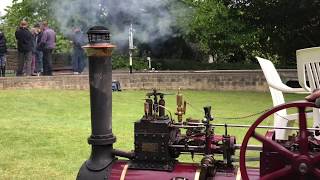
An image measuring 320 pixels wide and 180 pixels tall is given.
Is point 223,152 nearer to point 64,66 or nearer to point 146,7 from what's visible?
point 146,7

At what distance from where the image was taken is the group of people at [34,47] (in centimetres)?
1370

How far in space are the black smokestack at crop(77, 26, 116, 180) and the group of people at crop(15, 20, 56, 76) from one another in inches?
422

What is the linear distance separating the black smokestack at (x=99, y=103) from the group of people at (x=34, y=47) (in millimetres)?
10719

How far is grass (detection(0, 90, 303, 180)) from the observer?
5819 millimetres

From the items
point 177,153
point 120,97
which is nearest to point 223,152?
point 177,153

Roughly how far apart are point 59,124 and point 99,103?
17.0ft

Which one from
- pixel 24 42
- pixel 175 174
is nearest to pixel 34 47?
pixel 24 42

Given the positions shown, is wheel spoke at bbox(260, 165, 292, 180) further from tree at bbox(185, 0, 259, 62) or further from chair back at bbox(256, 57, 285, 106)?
tree at bbox(185, 0, 259, 62)

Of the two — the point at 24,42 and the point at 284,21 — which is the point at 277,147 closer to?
the point at 24,42

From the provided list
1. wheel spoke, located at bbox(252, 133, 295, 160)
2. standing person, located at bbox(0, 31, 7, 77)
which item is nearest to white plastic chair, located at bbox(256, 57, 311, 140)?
wheel spoke, located at bbox(252, 133, 295, 160)

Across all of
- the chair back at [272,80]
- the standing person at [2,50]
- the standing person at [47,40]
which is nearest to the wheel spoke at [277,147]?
the chair back at [272,80]

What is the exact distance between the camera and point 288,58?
659 inches

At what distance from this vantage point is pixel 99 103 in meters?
3.37

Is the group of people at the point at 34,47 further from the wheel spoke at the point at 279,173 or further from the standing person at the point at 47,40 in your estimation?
the wheel spoke at the point at 279,173
